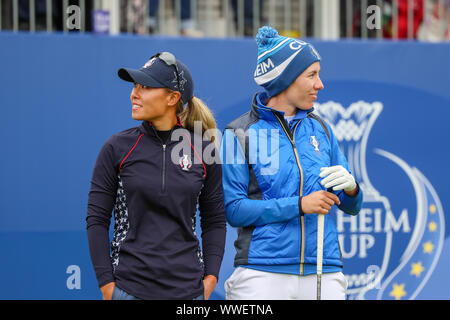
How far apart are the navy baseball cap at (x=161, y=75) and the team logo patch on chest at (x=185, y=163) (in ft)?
1.04

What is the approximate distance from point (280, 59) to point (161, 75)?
60 cm

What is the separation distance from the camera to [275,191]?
10.1ft

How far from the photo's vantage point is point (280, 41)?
3.27m

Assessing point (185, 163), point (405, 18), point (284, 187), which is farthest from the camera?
point (405, 18)

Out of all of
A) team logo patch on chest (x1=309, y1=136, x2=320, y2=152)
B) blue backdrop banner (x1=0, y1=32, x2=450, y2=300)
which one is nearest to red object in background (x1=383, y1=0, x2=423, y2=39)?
blue backdrop banner (x1=0, y1=32, x2=450, y2=300)

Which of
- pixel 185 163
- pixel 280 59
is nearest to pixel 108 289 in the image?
pixel 185 163

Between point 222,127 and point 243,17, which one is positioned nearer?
point 222,127

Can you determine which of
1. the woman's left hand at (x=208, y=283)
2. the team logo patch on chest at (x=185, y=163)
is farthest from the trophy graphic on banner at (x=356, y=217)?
the team logo patch on chest at (x=185, y=163)

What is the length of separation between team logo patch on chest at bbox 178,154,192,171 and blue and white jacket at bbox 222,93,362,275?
0.81 ft

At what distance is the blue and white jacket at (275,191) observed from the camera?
3029mm

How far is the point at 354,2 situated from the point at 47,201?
3.73 meters

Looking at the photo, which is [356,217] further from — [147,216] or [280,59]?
[147,216]

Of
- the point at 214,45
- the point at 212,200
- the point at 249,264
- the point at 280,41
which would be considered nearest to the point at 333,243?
the point at 249,264

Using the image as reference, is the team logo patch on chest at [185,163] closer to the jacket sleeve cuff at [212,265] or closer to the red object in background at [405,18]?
the jacket sleeve cuff at [212,265]
